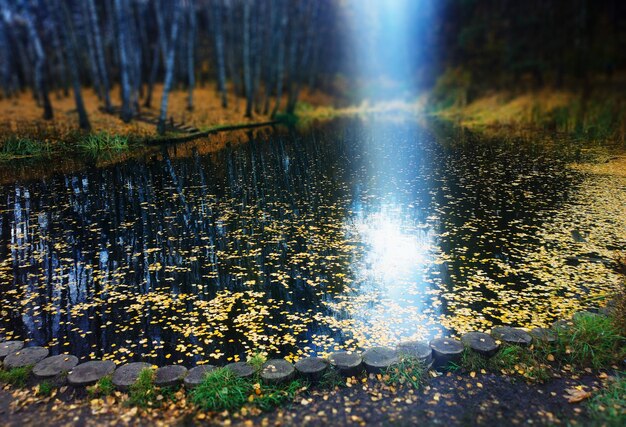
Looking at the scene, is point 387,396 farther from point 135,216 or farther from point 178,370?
point 135,216

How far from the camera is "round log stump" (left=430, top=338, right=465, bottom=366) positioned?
4.52 m

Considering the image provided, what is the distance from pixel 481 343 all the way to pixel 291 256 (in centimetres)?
357

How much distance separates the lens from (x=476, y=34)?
34.9 metres

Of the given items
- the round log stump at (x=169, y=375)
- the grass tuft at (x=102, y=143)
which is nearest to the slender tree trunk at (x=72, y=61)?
the grass tuft at (x=102, y=143)

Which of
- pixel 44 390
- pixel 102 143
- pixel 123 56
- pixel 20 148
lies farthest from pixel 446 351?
pixel 123 56

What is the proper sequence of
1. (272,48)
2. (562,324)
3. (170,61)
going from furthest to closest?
(272,48) < (170,61) < (562,324)

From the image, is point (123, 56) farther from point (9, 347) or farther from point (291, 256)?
point (9, 347)

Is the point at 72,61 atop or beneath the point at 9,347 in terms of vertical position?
atop

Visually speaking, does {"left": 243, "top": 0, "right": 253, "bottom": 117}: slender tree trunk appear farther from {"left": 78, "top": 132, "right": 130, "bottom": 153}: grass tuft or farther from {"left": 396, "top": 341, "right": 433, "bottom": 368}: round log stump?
{"left": 396, "top": 341, "right": 433, "bottom": 368}: round log stump

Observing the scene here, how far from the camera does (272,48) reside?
1200 inches

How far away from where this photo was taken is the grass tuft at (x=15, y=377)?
437 cm

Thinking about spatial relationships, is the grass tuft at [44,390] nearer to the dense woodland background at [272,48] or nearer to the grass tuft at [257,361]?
the grass tuft at [257,361]

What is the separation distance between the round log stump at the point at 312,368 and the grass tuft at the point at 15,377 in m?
2.79

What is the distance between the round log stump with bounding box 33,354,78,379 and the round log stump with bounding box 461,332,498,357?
13.8ft
